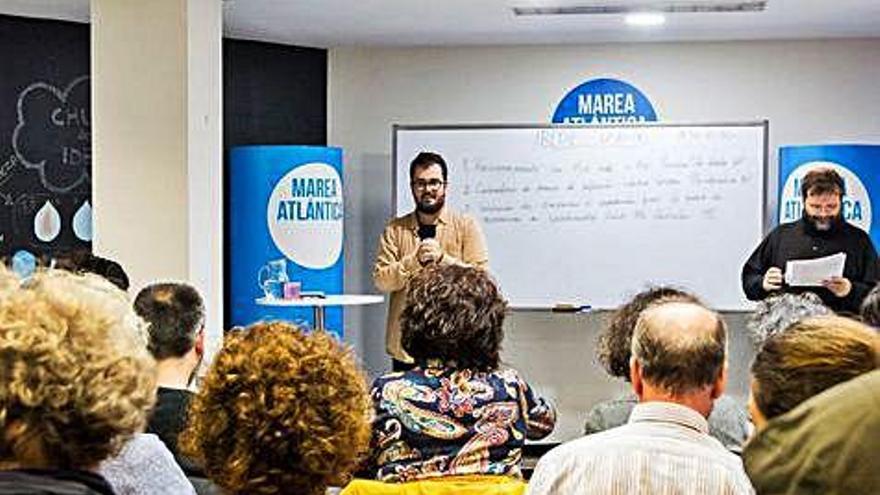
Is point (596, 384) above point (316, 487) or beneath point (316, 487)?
beneath

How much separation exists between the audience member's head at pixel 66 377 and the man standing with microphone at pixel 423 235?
14.8 ft

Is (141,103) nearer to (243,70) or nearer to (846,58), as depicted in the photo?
(243,70)

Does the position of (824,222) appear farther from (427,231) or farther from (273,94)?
(273,94)

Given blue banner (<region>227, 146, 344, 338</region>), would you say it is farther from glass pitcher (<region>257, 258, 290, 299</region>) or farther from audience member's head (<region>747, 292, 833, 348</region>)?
audience member's head (<region>747, 292, 833, 348</region>)

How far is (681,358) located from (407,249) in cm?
401

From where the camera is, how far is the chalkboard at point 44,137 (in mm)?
5871

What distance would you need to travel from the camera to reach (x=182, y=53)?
4742 mm

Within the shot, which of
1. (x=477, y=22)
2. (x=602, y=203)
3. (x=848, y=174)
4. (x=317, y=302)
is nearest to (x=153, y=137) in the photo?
(x=317, y=302)

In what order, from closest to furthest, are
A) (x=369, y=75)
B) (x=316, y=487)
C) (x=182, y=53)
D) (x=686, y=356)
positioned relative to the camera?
1. (x=316, y=487)
2. (x=686, y=356)
3. (x=182, y=53)
4. (x=369, y=75)

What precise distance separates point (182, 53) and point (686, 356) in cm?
323

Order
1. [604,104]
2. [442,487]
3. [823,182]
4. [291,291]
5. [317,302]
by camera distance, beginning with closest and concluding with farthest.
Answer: [442,487]
[823,182]
[317,302]
[291,291]
[604,104]

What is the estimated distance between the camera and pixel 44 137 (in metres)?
5.98

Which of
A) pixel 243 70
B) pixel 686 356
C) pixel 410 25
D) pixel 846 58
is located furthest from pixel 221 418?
pixel 846 58

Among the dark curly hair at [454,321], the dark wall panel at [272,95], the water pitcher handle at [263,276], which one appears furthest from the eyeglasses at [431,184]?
the dark curly hair at [454,321]
